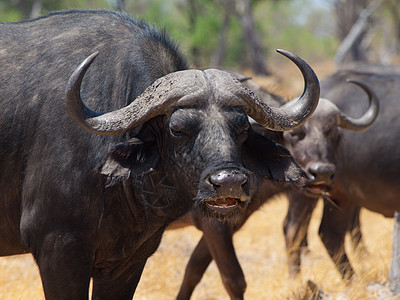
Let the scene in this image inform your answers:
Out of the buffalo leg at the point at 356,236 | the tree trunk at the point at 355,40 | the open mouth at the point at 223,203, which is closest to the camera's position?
the open mouth at the point at 223,203

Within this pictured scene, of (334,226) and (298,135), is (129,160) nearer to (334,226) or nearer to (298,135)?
(298,135)

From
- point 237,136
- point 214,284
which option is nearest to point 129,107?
point 237,136

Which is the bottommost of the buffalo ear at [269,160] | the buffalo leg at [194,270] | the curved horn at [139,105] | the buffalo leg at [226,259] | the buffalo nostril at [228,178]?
the buffalo leg at [194,270]

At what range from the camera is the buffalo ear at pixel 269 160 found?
344cm

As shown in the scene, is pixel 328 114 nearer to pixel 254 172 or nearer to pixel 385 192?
pixel 385 192

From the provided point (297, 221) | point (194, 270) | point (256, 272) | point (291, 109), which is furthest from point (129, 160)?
point (256, 272)

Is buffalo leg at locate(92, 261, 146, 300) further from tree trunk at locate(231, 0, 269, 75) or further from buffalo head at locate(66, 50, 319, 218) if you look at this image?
tree trunk at locate(231, 0, 269, 75)

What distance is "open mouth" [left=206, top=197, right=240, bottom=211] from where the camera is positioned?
9.89 feet

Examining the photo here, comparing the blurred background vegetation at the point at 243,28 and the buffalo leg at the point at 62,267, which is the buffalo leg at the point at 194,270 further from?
the blurred background vegetation at the point at 243,28

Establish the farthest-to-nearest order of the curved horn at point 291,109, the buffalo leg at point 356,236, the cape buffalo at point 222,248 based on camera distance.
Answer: the buffalo leg at point 356,236
the cape buffalo at point 222,248
the curved horn at point 291,109

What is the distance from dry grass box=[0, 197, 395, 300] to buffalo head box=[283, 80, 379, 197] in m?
0.62

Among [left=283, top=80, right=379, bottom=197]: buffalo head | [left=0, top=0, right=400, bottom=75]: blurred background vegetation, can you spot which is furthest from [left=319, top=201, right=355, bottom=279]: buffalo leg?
[left=0, top=0, right=400, bottom=75]: blurred background vegetation

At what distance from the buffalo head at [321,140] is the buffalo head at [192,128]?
1890 millimetres

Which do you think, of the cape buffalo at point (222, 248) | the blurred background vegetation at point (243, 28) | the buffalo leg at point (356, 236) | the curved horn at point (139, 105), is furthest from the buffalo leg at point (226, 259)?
the blurred background vegetation at point (243, 28)
